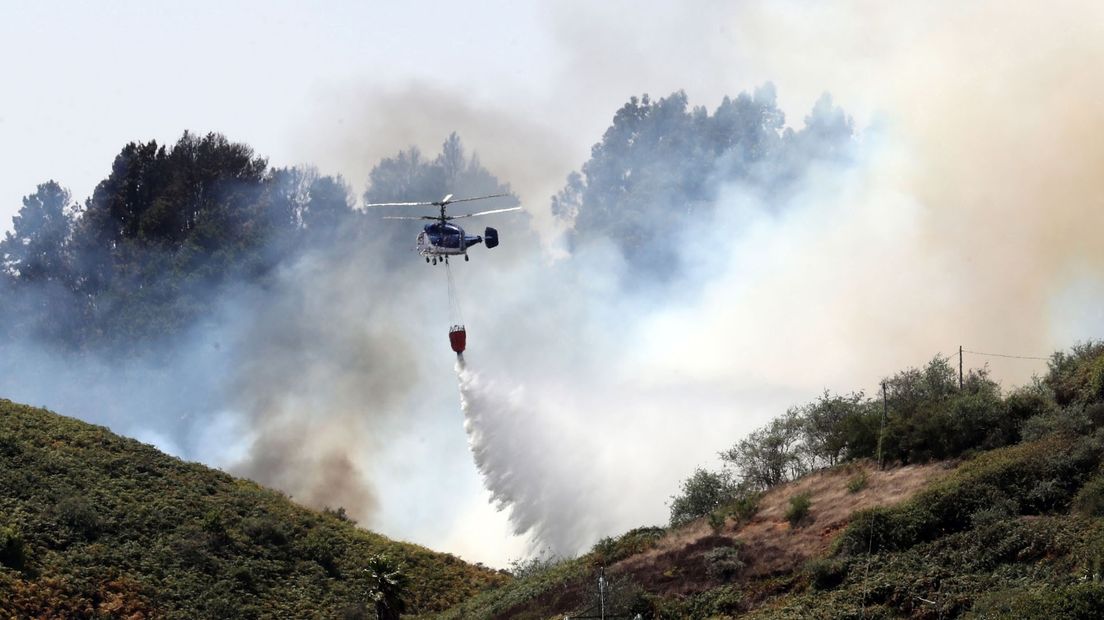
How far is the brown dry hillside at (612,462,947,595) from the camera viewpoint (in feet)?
227

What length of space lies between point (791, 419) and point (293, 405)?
60.7 metres

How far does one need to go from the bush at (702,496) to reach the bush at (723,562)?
53.4 ft

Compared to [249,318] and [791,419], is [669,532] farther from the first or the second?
[249,318]

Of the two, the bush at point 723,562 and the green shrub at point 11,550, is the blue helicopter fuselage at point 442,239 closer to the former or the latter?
the bush at point 723,562

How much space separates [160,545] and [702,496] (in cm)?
3125

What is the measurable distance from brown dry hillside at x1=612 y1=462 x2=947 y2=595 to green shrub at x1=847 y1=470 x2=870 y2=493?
21cm

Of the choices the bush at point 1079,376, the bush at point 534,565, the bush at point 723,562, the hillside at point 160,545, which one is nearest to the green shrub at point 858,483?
the bush at point 723,562

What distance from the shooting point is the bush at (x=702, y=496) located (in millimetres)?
89562

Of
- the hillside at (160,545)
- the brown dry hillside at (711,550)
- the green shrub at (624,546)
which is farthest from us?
the green shrub at (624,546)

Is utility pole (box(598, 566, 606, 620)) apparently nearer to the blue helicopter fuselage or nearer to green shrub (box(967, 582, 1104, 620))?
green shrub (box(967, 582, 1104, 620))

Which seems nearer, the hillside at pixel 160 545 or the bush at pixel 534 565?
the hillside at pixel 160 545

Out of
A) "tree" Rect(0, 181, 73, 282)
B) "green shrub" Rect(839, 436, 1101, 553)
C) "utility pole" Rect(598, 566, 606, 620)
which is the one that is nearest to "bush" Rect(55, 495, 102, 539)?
"utility pole" Rect(598, 566, 606, 620)

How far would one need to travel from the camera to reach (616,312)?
143125 mm

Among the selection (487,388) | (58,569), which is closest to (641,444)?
(487,388)
